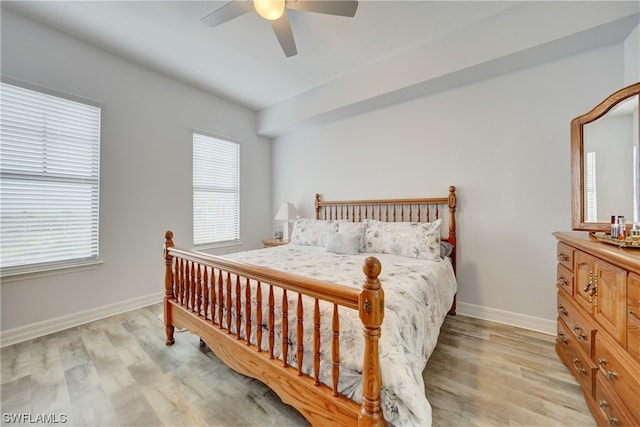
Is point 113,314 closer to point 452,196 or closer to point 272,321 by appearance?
point 272,321

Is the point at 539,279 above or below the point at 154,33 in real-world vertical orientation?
below

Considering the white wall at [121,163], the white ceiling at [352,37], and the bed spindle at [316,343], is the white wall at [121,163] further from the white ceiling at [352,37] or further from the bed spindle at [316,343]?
the bed spindle at [316,343]

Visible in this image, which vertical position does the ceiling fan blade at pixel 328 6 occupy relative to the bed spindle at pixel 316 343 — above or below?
above

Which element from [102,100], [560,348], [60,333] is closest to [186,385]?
[60,333]

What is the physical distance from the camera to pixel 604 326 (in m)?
1.26

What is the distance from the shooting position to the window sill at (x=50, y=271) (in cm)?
218

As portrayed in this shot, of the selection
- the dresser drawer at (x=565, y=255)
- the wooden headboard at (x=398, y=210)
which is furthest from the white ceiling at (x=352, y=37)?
the dresser drawer at (x=565, y=255)

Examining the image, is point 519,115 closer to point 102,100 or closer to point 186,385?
point 186,385

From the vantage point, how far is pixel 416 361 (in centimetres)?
121

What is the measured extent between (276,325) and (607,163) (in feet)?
7.70

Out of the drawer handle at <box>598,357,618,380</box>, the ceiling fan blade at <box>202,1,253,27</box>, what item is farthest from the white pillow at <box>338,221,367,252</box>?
the ceiling fan blade at <box>202,1,253,27</box>

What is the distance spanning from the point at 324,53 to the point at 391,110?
42.2 inches

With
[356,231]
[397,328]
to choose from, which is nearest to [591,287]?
[397,328]

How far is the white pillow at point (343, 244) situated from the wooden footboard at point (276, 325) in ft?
3.95
